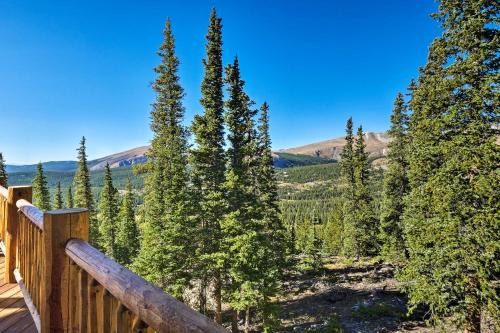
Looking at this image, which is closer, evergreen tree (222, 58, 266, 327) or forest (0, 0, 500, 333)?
forest (0, 0, 500, 333)

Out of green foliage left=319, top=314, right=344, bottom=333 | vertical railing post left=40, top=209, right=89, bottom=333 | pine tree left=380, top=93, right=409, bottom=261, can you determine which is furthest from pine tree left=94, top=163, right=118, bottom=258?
vertical railing post left=40, top=209, right=89, bottom=333

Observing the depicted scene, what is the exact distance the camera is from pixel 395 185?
85.8 ft

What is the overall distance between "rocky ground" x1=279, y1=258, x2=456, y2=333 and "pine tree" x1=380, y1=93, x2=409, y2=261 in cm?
342

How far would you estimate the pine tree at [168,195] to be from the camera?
19141 mm

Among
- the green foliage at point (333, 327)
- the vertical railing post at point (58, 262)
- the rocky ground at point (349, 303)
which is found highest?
the vertical railing post at point (58, 262)

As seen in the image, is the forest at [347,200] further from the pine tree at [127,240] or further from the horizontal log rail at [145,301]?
the horizontal log rail at [145,301]

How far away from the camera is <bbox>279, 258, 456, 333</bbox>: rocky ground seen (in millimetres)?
17594

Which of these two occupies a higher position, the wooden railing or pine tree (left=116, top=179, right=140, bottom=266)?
the wooden railing

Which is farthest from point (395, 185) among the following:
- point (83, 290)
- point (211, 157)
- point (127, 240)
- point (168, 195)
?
point (127, 240)

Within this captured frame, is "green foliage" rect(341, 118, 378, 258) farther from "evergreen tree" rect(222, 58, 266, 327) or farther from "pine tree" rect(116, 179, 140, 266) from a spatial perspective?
"pine tree" rect(116, 179, 140, 266)

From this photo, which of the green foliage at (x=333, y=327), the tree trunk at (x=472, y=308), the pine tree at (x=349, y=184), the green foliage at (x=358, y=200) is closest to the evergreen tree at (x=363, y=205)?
the green foliage at (x=358, y=200)

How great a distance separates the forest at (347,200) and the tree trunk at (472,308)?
4 cm

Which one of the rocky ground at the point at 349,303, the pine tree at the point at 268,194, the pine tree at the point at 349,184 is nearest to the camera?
the rocky ground at the point at 349,303

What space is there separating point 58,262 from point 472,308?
1264 cm
